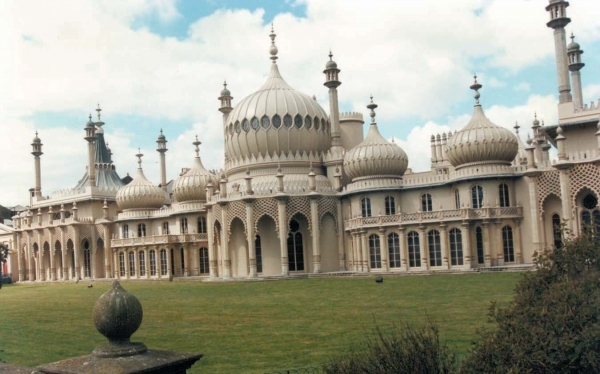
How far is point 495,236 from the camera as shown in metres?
35.2

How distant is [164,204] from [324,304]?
3950cm

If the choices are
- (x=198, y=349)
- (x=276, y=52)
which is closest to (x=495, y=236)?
(x=276, y=52)

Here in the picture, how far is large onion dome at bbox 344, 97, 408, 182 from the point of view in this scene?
1572 inches

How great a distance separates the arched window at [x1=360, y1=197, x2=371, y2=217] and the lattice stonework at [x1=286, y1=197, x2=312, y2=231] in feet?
10.8

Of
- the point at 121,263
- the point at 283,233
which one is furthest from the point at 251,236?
the point at 121,263

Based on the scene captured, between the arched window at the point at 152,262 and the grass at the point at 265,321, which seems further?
the arched window at the point at 152,262

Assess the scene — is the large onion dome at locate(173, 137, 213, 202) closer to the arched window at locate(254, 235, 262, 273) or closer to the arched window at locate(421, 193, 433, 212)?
the arched window at locate(254, 235, 262, 273)

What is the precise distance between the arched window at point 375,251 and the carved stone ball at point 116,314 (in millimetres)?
33430

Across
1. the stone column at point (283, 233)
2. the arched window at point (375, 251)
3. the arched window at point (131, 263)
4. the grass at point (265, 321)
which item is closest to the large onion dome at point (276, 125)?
the stone column at point (283, 233)

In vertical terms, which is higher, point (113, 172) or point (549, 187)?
point (113, 172)

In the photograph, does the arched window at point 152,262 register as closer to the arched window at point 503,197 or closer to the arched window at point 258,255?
the arched window at point 258,255

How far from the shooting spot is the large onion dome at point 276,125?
42500 millimetres

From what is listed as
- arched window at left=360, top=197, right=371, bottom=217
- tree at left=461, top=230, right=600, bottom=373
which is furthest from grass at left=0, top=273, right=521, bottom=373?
arched window at left=360, top=197, right=371, bottom=217

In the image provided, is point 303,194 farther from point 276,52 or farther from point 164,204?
point 164,204
